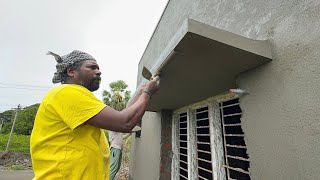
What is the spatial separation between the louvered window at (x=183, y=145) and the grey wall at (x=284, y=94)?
230 cm

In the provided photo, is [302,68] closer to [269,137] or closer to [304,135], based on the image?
[304,135]

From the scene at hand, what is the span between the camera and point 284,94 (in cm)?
172

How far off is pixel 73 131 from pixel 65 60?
726 millimetres

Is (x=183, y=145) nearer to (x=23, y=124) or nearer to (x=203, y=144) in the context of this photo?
(x=203, y=144)

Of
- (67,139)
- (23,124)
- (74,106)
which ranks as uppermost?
(23,124)

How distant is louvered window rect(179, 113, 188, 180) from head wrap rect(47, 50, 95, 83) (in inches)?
110

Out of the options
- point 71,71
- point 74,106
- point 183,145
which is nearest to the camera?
point 74,106

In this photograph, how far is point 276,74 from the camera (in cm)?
182

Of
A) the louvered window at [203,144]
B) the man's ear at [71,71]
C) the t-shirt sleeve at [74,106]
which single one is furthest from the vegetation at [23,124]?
the t-shirt sleeve at [74,106]

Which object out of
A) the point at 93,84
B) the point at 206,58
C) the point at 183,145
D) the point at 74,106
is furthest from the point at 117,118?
the point at 183,145

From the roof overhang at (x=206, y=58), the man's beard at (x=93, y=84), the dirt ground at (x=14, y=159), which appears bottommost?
the dirt ground at (x=14, y=159)

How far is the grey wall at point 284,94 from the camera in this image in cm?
151

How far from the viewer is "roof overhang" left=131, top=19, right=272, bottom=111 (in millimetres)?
1804

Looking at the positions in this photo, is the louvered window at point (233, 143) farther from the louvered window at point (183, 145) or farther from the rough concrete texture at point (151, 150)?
the rough concrete texture at point (151, 150)
